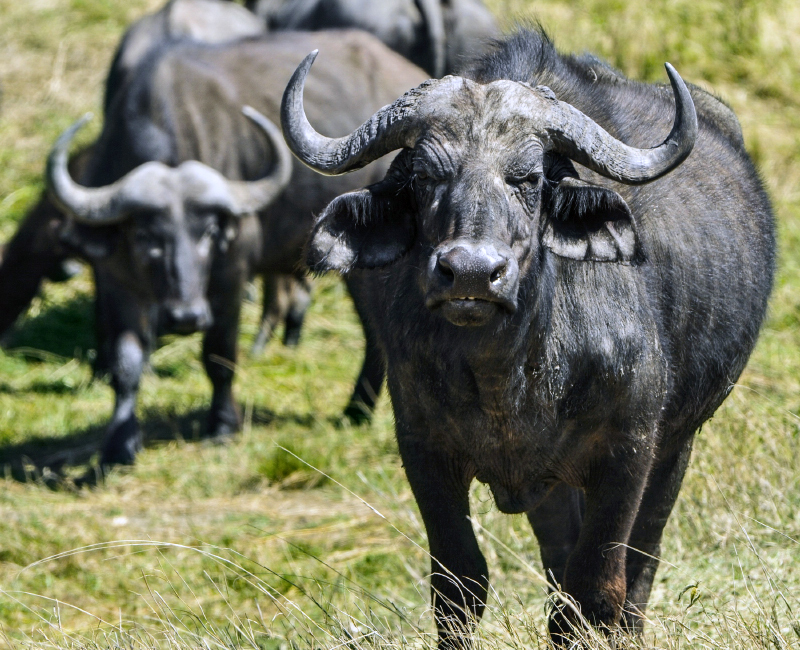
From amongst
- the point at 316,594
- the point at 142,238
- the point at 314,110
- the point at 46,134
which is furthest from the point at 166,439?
the point at 46,134

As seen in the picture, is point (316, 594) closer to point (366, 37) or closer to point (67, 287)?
point (366, 37)

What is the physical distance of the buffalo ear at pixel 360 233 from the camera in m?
3.43

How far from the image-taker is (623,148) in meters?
3.36

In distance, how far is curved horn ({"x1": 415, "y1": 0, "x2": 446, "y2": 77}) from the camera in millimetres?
10312

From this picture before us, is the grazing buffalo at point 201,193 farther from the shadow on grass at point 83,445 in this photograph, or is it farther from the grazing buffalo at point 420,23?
the grazing buffalo at point 420,23

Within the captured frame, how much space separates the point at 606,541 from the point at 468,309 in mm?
1042

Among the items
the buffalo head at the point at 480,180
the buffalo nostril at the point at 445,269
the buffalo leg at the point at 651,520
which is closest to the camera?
the buffalo nostril at the point at 445,269

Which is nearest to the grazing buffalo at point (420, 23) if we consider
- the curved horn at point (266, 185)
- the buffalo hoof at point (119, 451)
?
the curved horn at point (266, 185)

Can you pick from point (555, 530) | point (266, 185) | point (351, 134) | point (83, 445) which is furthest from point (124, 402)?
point (351, 134)

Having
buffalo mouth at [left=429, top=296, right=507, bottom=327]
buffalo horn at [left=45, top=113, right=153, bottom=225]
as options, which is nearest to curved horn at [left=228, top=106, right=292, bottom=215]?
buffalo horn at [left=45, top=113, right=153, bottom=225]

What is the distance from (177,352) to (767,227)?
6.17 meters

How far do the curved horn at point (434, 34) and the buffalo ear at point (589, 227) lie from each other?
708 centimetres

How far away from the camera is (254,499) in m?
6.40

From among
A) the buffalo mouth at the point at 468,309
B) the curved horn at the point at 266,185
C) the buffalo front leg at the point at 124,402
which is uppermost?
the buffalo mouth at the point at 468,309
